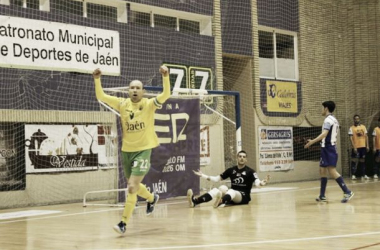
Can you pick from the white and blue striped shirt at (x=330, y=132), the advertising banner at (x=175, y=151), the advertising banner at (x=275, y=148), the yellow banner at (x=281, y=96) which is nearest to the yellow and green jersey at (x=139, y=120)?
the white and blue striped shirt at (x=330, y=132)

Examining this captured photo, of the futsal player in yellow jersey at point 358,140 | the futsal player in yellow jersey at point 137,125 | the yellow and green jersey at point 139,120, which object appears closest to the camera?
the futsal player in yellow jersey at point 137,125

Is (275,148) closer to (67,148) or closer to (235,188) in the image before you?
(67,148)

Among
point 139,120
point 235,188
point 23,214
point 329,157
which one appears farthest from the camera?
point 235,188

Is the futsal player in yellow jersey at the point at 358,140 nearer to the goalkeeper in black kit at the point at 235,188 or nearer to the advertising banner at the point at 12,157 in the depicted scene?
the goalkeeper in black kit at the point at 235,188

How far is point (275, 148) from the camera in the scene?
22.0m

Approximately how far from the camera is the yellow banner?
22.0 metres

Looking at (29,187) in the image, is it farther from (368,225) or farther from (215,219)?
(368,225)

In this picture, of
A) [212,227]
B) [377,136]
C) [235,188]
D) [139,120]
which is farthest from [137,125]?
[377,136]

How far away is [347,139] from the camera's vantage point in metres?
A: 24.8

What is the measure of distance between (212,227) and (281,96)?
1408 centimetres

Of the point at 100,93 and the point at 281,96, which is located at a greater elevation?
the point at 281,96

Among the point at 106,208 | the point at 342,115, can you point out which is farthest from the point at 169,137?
the point at 342,115

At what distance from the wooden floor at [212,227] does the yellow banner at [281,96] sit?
8.94 m

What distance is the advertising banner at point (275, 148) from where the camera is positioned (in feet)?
70.5
